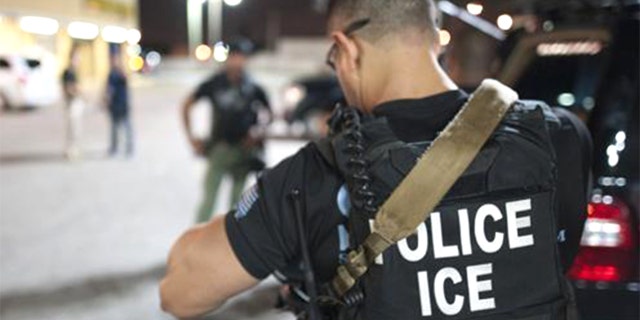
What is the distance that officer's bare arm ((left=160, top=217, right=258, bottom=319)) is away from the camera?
1.50 meters

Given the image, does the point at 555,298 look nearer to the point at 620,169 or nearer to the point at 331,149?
the point at 331,149

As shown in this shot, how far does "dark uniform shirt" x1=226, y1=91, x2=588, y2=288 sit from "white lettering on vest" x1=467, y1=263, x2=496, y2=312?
257 mm

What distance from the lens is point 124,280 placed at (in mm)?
5141

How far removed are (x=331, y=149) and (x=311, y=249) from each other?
213mm

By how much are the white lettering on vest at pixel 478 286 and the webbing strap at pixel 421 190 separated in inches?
5.7

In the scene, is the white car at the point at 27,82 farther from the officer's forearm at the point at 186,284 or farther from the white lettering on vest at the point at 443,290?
the white lettering on vest at the point at 443,290

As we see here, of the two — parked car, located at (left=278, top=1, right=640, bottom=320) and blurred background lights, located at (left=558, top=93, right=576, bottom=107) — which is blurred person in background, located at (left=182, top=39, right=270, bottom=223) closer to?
parked car, located at (left=278, top=1, right=640, bottom=320)

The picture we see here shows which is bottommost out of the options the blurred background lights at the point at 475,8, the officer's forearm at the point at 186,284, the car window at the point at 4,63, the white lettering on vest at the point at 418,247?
the officer's forearm at the point at 186,284

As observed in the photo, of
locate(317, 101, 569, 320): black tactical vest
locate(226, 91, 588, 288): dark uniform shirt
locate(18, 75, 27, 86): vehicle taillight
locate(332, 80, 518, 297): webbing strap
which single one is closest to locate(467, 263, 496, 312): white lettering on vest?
locate(317, 101, 569, 320): black tactical vest

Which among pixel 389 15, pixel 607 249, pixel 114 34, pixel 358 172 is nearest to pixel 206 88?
pixel 607 249

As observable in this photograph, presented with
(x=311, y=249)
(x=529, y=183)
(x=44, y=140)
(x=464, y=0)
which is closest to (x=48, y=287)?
(x=464, y=0)

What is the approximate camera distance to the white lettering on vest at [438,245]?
1380 mm

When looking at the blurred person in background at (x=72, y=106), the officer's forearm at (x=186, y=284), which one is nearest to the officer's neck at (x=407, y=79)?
the officer's forearm at (x=186, y=284)

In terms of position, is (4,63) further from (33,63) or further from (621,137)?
(621,137)
